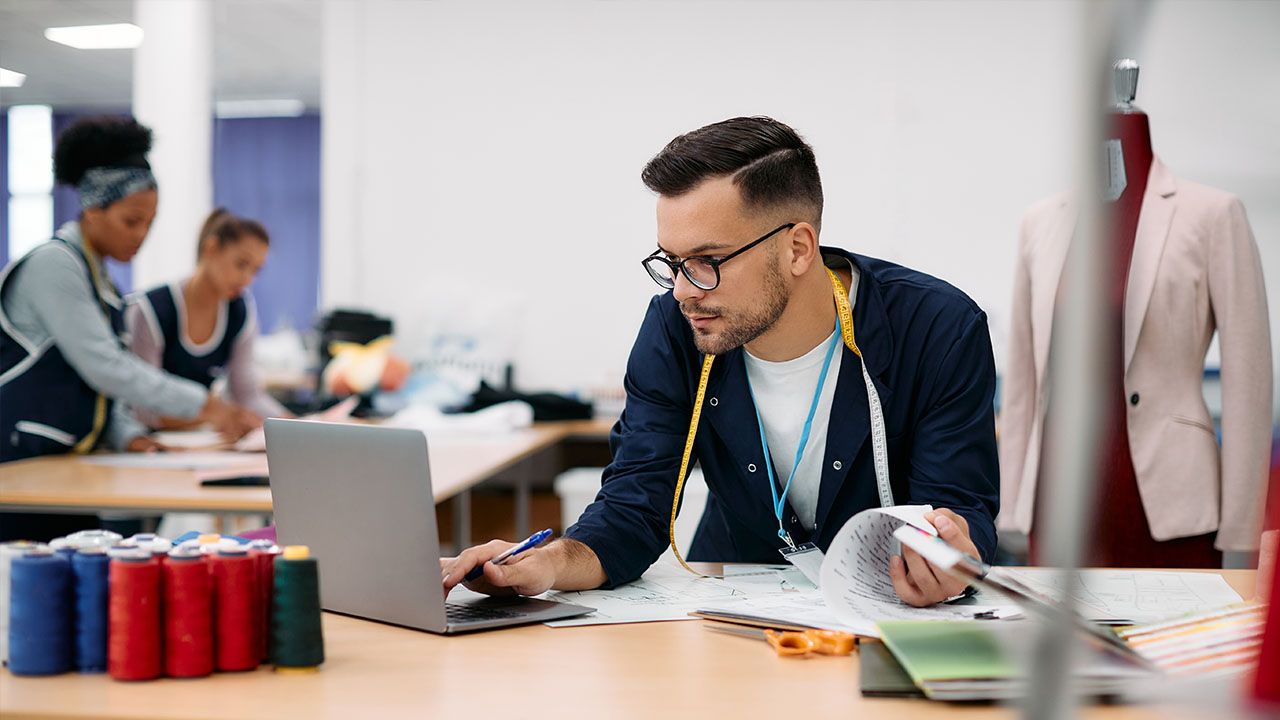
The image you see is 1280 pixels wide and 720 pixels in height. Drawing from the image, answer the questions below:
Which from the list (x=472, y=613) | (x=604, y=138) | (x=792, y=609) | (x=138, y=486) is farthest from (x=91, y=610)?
(x=604, y=138)

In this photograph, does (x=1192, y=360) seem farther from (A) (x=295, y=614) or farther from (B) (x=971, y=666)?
(A) (x=295, y=614)

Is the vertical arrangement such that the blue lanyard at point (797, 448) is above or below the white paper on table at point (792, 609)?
above

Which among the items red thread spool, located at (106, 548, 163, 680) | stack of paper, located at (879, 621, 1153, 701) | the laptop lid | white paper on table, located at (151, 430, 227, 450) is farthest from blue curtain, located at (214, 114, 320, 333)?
stack of paper, located at (879, 621, 1153, 701)

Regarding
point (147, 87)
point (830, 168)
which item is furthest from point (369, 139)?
point (830, 168)

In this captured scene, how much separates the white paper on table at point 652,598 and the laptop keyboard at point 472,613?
6 cm

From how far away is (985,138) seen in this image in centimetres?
461

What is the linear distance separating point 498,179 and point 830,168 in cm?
158

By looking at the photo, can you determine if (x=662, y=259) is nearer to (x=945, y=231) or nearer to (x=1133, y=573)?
(x=1133, y=573)

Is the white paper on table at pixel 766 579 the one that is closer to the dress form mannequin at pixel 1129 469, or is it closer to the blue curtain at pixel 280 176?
the dress form mannequin at pixel 1129 469

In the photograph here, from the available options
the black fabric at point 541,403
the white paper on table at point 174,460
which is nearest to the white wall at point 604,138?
the black fabric at point 541,403

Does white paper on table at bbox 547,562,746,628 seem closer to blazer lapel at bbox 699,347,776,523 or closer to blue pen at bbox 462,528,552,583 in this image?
blue pen at bbox 462,528,552,583

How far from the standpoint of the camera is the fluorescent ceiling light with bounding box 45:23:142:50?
14.9 feet

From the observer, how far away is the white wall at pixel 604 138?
4609 mm

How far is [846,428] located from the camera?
1.60 m
